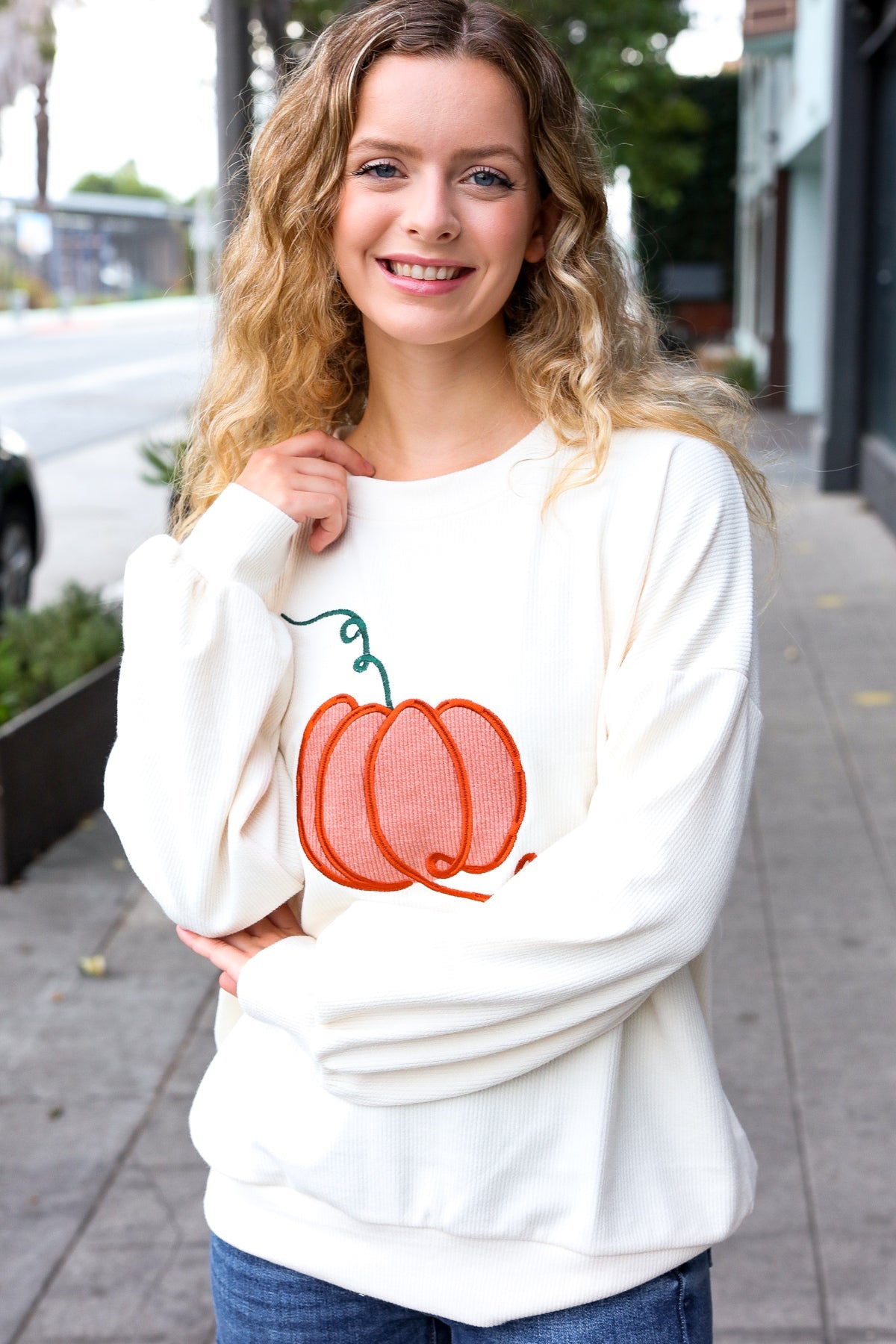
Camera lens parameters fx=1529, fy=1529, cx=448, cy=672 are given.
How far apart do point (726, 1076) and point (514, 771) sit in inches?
95.3

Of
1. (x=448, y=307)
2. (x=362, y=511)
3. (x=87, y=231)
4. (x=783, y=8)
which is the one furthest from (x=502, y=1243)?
(x=87, y=231)

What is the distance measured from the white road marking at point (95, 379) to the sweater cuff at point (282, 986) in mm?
20774

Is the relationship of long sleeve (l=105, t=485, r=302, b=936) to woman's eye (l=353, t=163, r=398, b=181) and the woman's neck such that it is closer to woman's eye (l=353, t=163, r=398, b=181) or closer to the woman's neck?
the woman's neck

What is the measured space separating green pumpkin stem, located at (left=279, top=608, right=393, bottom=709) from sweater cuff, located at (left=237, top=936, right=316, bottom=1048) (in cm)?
26

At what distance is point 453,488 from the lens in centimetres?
158

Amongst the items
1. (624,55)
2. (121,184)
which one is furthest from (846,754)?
(121,184)

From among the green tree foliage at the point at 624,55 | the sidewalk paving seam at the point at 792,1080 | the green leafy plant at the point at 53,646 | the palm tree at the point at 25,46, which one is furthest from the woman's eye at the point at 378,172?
the green tree foliage at the point at 624,55

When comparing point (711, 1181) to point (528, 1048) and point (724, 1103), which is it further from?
point (528, 1048)

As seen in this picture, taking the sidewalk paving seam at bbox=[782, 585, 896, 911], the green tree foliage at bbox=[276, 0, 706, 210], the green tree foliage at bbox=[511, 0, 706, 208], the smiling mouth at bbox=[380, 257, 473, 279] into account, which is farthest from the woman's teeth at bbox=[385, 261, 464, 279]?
the green tree foliage at bbox=[511, 0, 706, 208]

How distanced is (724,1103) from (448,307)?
852 mm

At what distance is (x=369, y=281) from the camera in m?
1.59

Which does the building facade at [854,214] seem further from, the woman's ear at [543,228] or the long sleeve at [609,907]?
the long sleeve at [609,907]

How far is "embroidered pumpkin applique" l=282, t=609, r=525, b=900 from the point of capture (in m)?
1.50

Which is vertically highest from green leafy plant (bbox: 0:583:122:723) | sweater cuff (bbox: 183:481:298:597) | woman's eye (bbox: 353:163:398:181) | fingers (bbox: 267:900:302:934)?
woman's eye (bbox: 353:163:398:181)
